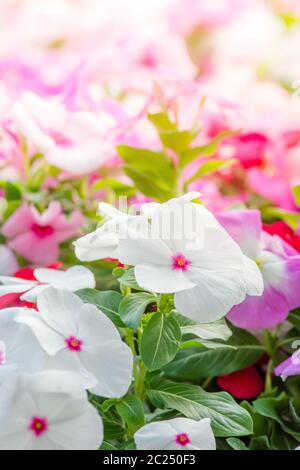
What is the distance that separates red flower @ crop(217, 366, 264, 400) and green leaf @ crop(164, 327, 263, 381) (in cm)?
1

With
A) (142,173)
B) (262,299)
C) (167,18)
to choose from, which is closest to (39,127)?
(142,173)

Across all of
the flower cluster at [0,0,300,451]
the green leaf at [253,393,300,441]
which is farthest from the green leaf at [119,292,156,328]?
the green leaf at [253,393,300,441]

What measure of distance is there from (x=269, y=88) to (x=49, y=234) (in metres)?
0.43

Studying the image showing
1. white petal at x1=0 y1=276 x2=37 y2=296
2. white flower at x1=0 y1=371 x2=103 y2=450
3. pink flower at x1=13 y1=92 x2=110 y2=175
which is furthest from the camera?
pink flower at x1=13 y1=92 x2=110 y2=175

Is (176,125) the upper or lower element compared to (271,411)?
upper

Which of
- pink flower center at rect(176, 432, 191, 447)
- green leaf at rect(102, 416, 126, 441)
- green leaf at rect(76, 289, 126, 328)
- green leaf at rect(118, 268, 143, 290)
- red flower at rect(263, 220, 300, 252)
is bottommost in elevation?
green leaf at rect(102, 416, 126, 441)

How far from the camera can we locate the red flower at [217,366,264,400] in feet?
1.94

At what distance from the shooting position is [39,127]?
713 mm

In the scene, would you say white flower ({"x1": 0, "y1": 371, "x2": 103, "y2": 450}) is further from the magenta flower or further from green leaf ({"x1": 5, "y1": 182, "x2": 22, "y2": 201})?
green leaf ({"x1": 5, "y1": 182, "x2": 22, "y2": 201})

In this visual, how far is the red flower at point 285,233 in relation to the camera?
0.62 m

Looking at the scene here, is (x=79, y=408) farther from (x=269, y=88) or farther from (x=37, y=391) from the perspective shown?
(x=269, y=88)

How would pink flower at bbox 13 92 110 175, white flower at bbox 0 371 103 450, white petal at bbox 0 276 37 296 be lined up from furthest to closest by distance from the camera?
pink flower at bbox 13 92 110 175 < white petal at bbox 0 276 37 296 < white flower at bbox 0 371 103 450

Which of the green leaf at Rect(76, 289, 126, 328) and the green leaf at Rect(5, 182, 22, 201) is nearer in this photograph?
the green leaf at Rect(76, 289, 126, 328)

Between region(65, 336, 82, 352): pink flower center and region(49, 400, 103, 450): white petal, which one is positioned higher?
region(65, 336, 82, 352): pink flower center
